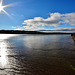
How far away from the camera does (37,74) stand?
691 centimetres

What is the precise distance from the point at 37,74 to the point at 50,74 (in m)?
1.02

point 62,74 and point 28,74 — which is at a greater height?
point 28,74

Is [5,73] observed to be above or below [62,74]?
above

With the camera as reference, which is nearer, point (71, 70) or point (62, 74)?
point (62, 74)

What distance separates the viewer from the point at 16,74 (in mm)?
6852

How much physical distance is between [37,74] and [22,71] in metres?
1.35

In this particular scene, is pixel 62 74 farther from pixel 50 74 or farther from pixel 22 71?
pixel 22 71

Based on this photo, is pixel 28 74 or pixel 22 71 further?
pixel 22 71

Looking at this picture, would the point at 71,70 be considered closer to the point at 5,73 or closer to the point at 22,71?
the point at 22,71

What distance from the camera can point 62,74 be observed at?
6.84 meters

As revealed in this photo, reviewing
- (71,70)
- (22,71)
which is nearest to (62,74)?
(71,70)

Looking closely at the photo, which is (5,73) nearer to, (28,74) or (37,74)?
(28,74)

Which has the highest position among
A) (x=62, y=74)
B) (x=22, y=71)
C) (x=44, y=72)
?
(x=22, y=71)

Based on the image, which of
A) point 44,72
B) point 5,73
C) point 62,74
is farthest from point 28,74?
point 62,74
